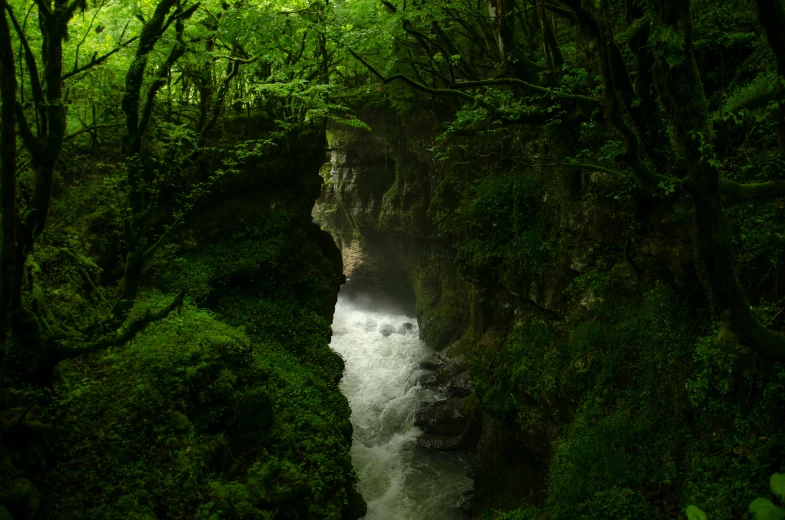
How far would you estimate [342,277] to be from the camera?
16516 millimetres

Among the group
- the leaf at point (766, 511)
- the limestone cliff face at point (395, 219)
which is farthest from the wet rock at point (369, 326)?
the leaf at point (766, 511)

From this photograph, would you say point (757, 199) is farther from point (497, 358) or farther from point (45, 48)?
point (45, 48)

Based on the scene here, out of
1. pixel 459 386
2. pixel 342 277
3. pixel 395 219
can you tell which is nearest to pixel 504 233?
pixel 342 277

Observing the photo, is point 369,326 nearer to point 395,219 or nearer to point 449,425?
point 395,219

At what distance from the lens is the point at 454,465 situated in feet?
51.7

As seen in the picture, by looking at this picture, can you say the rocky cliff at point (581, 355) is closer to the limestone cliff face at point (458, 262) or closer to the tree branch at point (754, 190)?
the limestone cliff face at point (458, 262)

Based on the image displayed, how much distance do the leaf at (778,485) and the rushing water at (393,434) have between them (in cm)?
1264

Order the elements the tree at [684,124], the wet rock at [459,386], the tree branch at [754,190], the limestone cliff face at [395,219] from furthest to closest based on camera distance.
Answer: the limestone cliff face at [395,219], the wet rock at [459,386], the tree branch at [754,190], the tree at [684,124]

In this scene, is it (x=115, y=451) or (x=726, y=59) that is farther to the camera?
(x=726, y=59)

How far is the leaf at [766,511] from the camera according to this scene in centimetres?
217

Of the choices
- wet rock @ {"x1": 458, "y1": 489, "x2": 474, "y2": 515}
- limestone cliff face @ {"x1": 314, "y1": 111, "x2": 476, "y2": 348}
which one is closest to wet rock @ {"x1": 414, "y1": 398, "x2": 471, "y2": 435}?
wet rock @ {"x1": 458, "y1": 489, "x2": 474, "y2": 515}

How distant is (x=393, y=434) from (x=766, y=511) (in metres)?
16.0

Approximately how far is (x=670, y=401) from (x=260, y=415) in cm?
696

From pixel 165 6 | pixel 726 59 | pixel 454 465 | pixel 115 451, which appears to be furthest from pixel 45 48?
pixel 454 465
